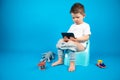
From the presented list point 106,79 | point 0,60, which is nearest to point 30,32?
point 0,60

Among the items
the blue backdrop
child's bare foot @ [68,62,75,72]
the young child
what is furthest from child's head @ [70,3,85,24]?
the blue backdrop

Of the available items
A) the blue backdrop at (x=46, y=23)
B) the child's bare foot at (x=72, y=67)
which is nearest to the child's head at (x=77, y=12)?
the child's bare foot at (x=72, y=67)

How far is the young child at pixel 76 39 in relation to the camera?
1.84 meters

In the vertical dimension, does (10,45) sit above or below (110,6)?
below

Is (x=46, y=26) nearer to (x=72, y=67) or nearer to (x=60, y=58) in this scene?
(x=60, y=58)

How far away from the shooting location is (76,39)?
1.89 metres

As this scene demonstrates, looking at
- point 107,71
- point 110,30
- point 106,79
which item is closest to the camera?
point 106,79

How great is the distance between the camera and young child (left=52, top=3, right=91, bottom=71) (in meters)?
1.84

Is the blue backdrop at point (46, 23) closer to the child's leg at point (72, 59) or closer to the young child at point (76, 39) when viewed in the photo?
the young child at point (76, 39)

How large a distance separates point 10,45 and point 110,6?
45.3 inches

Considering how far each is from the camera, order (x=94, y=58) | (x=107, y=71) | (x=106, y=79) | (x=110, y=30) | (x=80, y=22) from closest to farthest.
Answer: (x=106, y=79) → (x=107, y=71) → (x=80, y=22) → (x=94, y=58) → (x=110, y=30)

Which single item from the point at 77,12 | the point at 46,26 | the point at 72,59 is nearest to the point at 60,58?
the point at 72,59

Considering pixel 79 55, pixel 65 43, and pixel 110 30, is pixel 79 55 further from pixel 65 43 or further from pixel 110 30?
pixel 110 30

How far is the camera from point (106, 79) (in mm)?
1624
